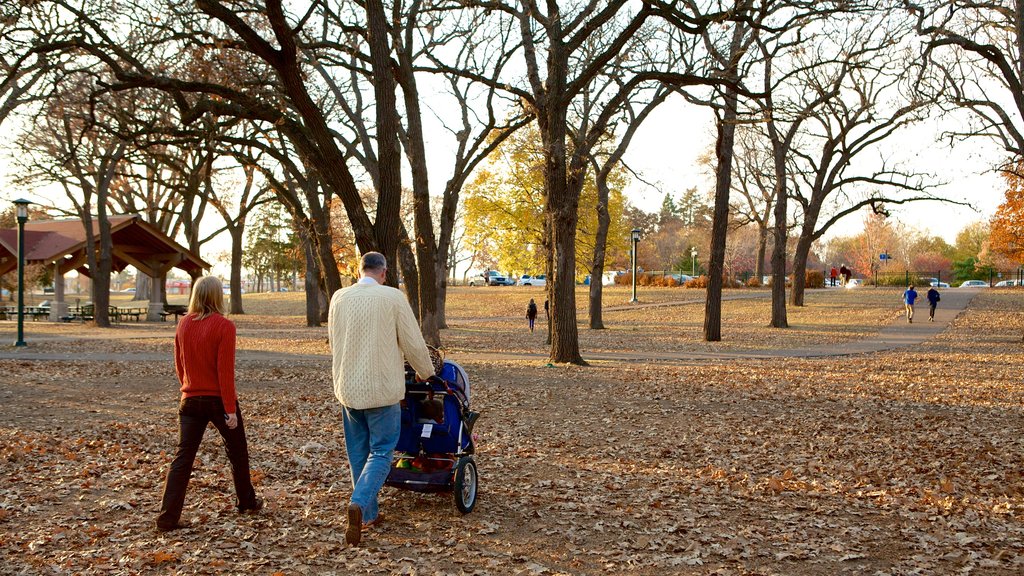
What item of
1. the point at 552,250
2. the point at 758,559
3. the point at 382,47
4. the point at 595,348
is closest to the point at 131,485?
the point at 758,559

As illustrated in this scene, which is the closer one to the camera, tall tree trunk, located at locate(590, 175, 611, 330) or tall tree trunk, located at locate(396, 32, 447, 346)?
tall tree trunk, located at locate(396, 32, 447, 346)

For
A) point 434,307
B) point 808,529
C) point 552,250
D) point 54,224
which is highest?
point 54,224

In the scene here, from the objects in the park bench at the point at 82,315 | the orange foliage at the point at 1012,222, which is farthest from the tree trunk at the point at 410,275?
the orange foliage at the point at 1012,222

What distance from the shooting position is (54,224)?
3909cm

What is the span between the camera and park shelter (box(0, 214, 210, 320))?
110ft

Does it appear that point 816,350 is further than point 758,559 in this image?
Yes

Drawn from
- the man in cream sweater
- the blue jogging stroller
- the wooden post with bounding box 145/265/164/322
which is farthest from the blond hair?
the wooden post with bounding box 145/265/164/322

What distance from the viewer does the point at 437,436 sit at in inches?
241

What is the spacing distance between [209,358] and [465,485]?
211cm

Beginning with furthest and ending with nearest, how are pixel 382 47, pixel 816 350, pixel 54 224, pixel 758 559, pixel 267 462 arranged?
pixel 54 224, pixel 816 350, pixel 382 47, pixel 267 462, pixel 758 559

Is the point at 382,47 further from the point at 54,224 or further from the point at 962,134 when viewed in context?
the point at 54,224

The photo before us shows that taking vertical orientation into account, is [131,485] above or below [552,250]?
below

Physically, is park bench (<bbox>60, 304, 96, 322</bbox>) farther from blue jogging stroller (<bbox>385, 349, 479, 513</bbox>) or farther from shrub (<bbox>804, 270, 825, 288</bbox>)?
shrub (<bbox>804, 270, 825, 288</bbox>)

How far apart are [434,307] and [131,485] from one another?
1382 cm
